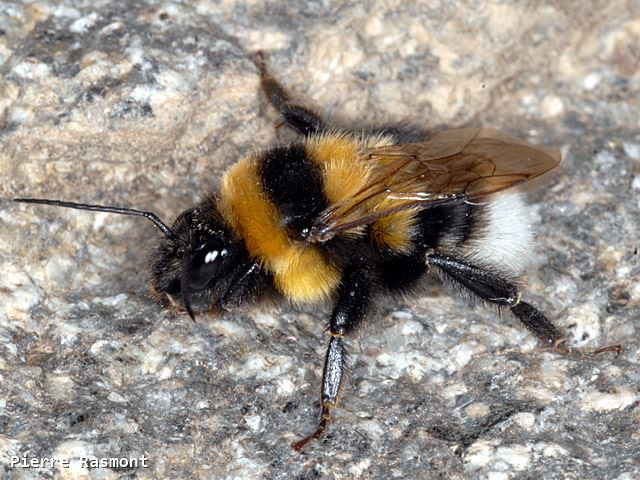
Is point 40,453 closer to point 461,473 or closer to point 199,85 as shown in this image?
point 461,473

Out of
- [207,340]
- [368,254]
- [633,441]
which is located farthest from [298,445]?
[633,441]

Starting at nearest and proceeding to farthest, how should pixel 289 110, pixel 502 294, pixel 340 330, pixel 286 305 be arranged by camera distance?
pixel 340 330, pixel 502 294, pixel 286 305, pixel 289 110

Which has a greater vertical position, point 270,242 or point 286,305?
point 270,242

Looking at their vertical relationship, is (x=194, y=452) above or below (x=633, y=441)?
below

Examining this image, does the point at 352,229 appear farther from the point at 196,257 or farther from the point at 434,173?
the point at 196,257

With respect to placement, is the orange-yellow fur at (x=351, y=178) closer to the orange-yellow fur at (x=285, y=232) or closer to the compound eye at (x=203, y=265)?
the orange-yellow fur at (x=285, y=232)

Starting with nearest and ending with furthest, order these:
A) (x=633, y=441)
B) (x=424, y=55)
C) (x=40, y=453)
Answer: (x=40, y=453) < (x=633, y=441) < (x=424, y=55)

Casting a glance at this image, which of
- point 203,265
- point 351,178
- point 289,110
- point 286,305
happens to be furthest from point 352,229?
point 289,110
